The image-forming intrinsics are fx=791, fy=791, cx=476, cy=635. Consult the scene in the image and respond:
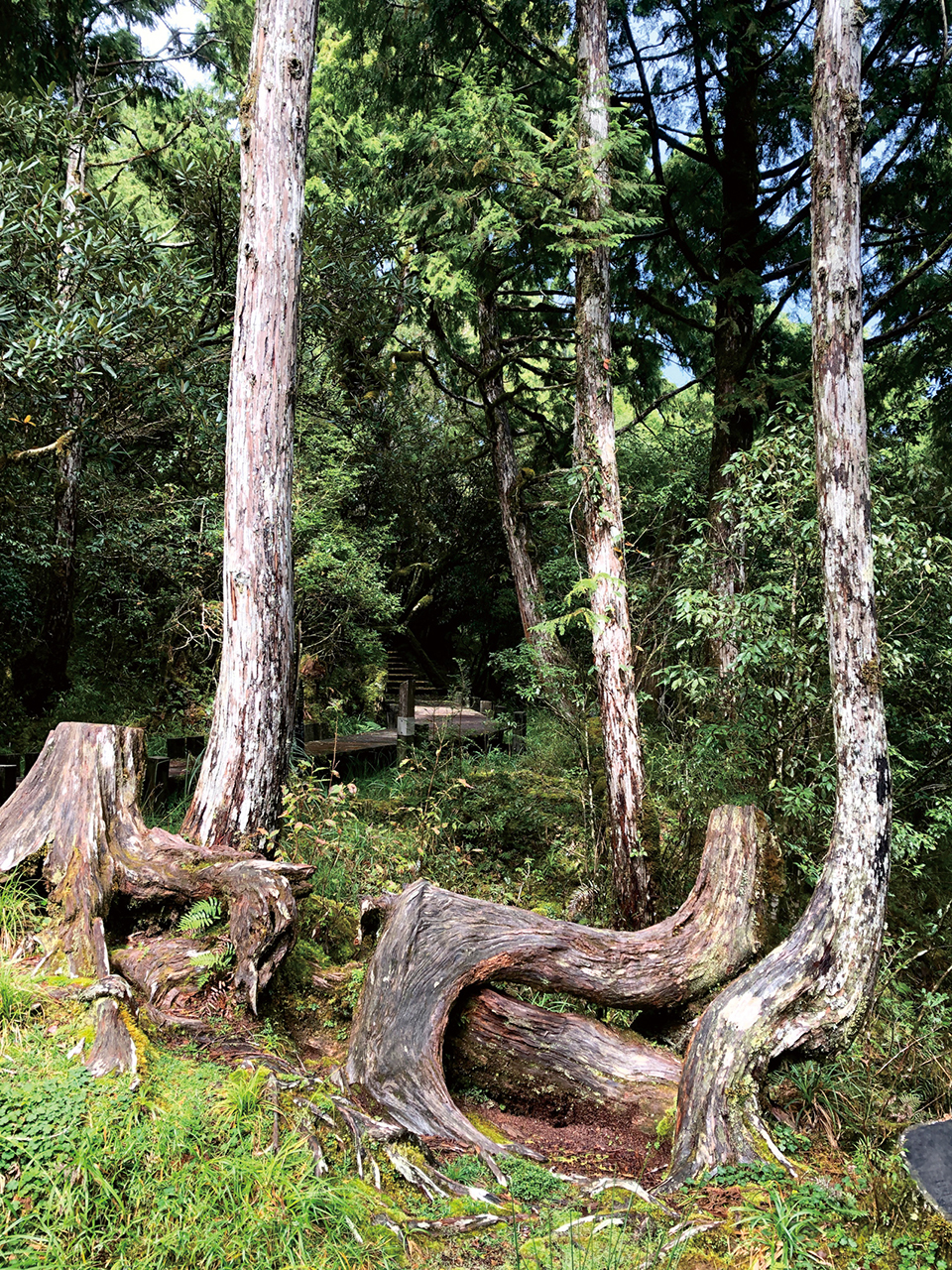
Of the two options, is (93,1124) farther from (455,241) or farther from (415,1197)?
(455,241)

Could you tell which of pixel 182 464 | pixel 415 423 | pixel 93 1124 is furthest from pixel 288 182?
pixel 415 423

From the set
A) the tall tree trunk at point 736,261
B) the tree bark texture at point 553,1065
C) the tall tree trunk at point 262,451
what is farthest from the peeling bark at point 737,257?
the tree bark texture at point 553,1065

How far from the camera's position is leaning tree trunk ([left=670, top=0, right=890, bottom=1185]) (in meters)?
3.54

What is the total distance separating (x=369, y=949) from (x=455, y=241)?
690 centimetres

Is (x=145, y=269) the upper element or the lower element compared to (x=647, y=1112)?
upper

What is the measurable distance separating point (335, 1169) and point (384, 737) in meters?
9.59

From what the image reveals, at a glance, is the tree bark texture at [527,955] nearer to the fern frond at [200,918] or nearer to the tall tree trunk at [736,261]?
the fern frond at [200,918]

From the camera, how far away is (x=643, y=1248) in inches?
107

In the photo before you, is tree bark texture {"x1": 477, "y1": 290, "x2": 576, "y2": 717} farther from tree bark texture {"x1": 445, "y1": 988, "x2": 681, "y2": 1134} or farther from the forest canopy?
tree bark texture {"x1": 445, "y1": 988, "x2": 681, "y2": 1134}

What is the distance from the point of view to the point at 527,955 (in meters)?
4.12

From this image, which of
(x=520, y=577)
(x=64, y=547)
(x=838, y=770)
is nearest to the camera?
(x=838, y=770)

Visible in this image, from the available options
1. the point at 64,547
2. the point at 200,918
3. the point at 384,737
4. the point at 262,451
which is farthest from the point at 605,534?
the point at 64,547

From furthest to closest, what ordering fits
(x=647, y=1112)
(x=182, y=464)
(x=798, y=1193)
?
(x=182, y=464) → (x=647, y=1112) → (x=798, y=1193)

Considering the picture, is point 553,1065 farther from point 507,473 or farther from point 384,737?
point 507,473
